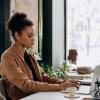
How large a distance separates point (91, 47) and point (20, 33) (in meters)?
2.21

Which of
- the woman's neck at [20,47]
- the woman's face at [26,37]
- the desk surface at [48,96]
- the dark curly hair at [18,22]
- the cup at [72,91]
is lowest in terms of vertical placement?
the desk surface at [48,96]

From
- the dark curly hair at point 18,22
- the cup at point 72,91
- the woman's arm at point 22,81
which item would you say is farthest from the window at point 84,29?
the cup at point 72,91

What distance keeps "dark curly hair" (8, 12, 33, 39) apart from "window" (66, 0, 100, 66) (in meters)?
2.15

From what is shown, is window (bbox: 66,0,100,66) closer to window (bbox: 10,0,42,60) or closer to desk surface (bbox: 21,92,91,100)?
window (bbox: 10,0,42,60)

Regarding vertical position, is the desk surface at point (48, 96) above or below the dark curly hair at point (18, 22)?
below

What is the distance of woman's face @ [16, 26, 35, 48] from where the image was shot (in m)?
2.57

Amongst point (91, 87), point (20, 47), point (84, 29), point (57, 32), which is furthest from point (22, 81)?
point (84, 29)

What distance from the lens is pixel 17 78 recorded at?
237 cm

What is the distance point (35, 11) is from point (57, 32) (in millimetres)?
479

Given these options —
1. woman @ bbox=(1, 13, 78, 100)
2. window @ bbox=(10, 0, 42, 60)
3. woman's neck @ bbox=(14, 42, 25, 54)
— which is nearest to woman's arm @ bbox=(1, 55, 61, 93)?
woman @ bbox=(1, 13, 78, 100)

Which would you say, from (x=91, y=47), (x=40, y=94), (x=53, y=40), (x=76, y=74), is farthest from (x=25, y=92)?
(x=91, y=47)

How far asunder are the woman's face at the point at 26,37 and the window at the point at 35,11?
68.3 inches

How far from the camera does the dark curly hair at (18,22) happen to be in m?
2.59

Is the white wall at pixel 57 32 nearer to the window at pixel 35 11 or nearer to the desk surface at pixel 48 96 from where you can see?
the window at pixel 35 11
